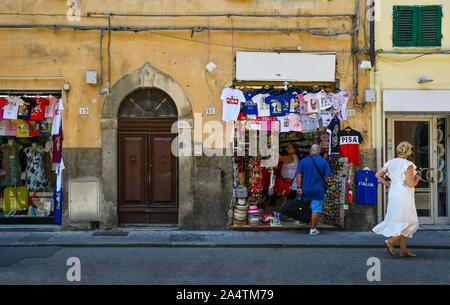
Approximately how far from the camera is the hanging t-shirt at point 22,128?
31.7 ft

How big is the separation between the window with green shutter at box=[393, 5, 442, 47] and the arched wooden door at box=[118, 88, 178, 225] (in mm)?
5610

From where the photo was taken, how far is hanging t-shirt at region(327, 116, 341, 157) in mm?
9570

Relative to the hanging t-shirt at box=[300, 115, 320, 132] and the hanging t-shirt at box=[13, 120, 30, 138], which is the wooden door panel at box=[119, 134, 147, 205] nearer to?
the hanging t-shirt at box=[13, 120, 30, 138]

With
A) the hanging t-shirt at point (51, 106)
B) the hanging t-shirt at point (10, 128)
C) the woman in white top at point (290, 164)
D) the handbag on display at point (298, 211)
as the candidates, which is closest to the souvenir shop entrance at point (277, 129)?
the handbag on display at point (298, 211)

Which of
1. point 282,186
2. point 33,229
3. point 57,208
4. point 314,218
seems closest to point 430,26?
point 282,186

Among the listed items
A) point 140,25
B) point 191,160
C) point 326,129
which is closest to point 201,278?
point 191,160

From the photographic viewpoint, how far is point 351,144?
9.45 metres

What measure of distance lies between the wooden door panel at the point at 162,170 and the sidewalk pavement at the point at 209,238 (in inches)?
30.1

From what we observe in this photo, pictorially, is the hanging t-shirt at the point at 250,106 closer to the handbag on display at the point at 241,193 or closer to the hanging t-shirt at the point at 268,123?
the hanging t-shirt at the point at 268,123

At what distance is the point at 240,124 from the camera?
9.52 metres

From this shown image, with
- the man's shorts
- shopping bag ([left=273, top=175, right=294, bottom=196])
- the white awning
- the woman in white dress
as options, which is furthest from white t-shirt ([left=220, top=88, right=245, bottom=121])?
the woman in white dress

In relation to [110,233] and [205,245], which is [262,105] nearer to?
[205,245]

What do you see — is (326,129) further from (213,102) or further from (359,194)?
(213,102)

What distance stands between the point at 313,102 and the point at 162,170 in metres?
3.84
